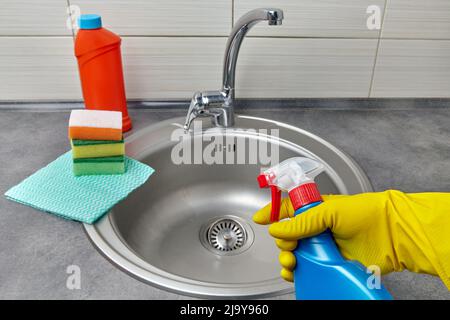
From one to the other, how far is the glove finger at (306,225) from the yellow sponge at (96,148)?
40 centimetres

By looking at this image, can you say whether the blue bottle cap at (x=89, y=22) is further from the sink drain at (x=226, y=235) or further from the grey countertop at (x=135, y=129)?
the sink drain at (x=226, y=235)

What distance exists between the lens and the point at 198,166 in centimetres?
105

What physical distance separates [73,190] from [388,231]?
580mm

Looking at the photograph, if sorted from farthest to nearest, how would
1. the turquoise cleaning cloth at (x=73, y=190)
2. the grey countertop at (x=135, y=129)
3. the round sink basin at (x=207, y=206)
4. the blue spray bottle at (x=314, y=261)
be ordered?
the round sink basin at (x=207, y=206) < the turquoise cleaning cloth at (x=73, y=190) < the grey countertop at (x=135, y=129) < the blue spray bottle at (x=314, y=261)

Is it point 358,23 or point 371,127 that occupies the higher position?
point 358,23

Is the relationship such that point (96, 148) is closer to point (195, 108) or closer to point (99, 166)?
point (99, 166)

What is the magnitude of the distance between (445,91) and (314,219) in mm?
868

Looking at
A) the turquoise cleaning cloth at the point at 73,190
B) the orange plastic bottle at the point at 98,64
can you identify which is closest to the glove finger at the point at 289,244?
the turquoise cleaning cloth at the point at 73,190

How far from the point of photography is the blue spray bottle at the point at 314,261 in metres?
0.49

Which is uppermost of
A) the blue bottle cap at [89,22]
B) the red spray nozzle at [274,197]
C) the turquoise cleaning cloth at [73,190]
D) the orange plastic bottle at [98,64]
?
the blue bottle cap at [89,22]

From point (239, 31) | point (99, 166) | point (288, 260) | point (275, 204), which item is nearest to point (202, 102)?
point (239, 31)

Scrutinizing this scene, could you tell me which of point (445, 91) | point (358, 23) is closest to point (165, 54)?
point (358, 23)

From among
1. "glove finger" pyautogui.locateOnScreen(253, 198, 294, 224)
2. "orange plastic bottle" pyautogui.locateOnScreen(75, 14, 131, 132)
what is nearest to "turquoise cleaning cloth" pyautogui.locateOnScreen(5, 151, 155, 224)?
"orange plastic bottle" pyautogui.locateOnScreen(75, 14, 131, 132)
